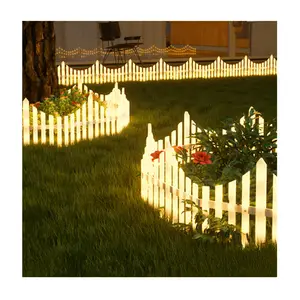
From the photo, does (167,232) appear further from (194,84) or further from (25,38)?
(194,84)

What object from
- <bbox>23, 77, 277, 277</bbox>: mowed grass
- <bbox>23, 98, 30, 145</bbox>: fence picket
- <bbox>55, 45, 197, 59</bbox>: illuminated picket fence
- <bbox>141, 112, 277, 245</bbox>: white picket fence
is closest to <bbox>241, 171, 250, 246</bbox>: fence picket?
<bbox>141, 112, 277, 245</bbox>: white picket fence

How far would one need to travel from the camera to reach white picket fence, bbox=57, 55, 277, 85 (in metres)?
23.0

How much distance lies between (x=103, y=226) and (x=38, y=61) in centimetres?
700

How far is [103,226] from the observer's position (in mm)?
7562

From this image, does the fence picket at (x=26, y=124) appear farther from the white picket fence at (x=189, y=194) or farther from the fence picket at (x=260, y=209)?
the fence picket at (x=260, y=209)

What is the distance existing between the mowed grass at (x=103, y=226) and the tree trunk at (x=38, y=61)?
1813mm

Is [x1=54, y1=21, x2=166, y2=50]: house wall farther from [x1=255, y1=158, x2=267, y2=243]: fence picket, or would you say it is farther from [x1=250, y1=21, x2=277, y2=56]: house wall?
[x1=255, y1=158, x2=267, y2=243]: fence picket

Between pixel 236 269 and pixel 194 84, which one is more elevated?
pixel 194 84

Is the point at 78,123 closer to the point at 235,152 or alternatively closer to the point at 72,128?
the point at 72,128

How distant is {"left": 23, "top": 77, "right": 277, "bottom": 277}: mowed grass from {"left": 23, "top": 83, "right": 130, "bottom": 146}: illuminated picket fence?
0.34 m

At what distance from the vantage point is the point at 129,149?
448 inches

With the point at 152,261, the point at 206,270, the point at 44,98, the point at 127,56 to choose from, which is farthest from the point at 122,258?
the point at 127,56

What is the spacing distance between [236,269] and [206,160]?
66.1 inches

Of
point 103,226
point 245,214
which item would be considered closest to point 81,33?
point 103,226
